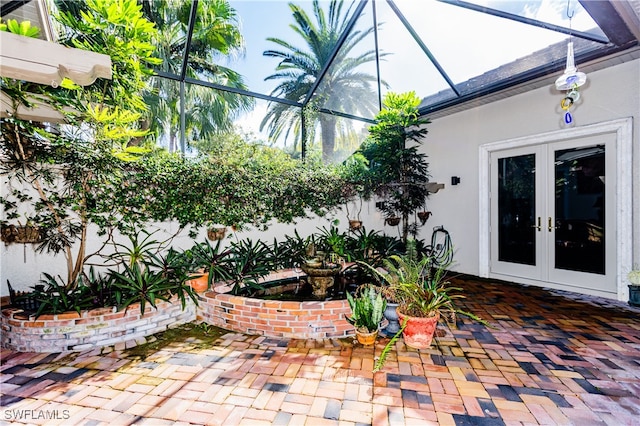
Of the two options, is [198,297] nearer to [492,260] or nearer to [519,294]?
[519,294]

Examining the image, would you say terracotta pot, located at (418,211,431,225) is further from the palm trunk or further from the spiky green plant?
the palm trunk

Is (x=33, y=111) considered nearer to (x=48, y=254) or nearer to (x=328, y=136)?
(x=48, y=254)

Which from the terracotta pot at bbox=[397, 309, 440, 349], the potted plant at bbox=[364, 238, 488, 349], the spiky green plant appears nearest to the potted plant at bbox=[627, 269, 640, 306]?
the potted plant at bbox=[364, 238, 488, 349]

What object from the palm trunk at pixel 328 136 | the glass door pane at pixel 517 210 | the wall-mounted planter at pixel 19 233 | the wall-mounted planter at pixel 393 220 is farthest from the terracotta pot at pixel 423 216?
the palm trunk at pixel 328 136

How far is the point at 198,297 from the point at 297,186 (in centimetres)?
270

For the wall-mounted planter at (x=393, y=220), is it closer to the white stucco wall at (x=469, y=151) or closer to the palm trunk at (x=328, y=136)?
the white stucco wall at (x=469, y=151)

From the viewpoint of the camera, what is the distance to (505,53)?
5.28 m

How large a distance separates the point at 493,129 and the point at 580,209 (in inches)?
77.0

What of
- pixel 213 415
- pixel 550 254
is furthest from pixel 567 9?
pixel 213 415

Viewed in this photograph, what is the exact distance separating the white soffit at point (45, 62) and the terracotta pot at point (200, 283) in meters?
2.33

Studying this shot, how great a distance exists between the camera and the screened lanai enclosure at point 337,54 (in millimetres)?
3926

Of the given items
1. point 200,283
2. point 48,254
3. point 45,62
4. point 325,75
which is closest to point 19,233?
point 48,254

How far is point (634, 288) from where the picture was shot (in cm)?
402

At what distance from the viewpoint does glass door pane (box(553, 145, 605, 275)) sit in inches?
178
